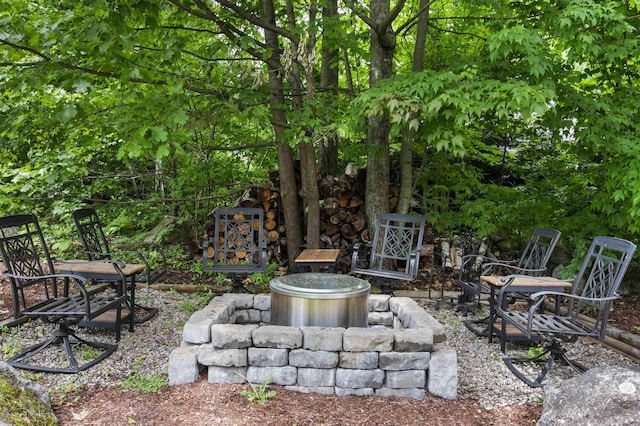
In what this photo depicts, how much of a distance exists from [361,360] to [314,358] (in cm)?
30

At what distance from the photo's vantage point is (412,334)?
2826 mm

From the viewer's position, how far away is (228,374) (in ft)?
9.31

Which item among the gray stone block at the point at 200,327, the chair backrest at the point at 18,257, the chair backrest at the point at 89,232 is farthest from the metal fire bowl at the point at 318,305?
the chair backrest at the point at 89,232

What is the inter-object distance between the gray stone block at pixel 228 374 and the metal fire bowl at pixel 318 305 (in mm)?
516

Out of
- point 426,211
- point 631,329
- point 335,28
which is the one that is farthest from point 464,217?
point 335,28

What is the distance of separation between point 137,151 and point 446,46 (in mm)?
4624

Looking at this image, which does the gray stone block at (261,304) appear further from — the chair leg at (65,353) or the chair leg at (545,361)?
the chair leg at (545,361)

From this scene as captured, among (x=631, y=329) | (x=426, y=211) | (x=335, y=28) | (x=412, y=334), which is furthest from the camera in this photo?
(x=426, y=211)

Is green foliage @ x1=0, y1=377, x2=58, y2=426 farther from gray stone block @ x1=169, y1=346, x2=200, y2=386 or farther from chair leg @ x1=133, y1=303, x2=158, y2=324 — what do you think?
chair leg @ x1=133, y1=303, x2=158, y2=324

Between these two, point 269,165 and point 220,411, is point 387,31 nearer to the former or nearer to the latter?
point 269,165

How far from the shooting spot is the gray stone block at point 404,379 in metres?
2.79

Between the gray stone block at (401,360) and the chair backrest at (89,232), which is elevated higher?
the chair backrest at (89,232)

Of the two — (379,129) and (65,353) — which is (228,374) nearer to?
(65,353)

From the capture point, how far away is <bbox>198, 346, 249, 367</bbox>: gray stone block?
281 cm
